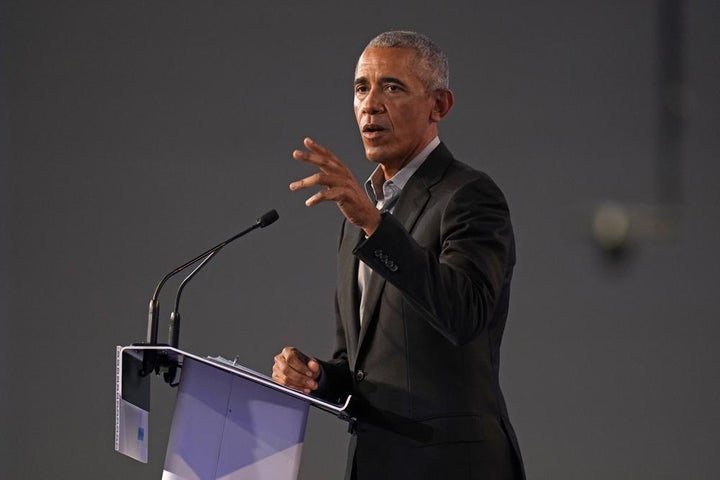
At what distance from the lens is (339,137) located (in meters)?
4.17

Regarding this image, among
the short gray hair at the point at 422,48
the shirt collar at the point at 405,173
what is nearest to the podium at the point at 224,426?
the shirt collar at the point at 405,173

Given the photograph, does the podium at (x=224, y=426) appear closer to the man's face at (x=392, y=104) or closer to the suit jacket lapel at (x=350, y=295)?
the suit jacket lapel at (x=350, y=295)

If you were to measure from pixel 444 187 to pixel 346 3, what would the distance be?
248cm

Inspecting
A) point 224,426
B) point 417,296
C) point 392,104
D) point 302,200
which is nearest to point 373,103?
point 392,104

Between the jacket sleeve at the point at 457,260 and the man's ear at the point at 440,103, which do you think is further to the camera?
the man's ear at the point at 440,103

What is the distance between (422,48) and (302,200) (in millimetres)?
2195

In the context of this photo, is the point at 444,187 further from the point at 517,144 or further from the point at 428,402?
the point at 517,144

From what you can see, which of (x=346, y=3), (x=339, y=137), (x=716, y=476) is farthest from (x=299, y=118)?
(x=716, y=476)

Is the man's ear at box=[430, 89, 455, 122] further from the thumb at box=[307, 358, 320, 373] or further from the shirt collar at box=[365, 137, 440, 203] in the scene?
the thumb at box=[307, 358, 320, 373]

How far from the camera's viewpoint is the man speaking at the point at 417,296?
1645mm

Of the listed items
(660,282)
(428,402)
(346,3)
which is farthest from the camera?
(346,3)

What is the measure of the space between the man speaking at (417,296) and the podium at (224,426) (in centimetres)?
8

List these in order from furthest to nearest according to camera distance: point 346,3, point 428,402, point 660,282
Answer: point 346,3
point 660,282
point 428,402

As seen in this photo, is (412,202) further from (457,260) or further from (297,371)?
(297,371)
